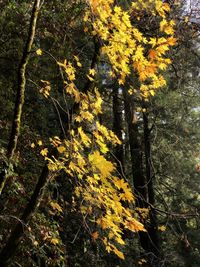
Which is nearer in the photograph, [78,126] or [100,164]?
[100,164]

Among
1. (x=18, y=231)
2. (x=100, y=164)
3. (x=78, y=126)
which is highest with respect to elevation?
(x=78, y=126)

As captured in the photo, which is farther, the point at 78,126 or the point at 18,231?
the point at 78,126

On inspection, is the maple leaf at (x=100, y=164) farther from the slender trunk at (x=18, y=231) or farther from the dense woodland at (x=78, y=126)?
the slender trunk at (x=18, y=231)

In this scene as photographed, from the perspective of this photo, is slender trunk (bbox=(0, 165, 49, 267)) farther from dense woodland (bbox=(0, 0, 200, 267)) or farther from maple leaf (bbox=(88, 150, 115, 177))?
maple leaf (bbox=(88, 150, 115, 177))

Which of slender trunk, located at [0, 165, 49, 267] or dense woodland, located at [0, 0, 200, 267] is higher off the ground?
dense woodland, located at [0, 0, 200, 267]

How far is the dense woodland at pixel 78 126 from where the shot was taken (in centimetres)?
421

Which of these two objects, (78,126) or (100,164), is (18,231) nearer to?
(100,164)

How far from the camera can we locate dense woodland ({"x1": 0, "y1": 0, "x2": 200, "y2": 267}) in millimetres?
4211

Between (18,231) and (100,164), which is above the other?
(100,164)

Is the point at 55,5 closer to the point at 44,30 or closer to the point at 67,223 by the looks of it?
the point at 44,30

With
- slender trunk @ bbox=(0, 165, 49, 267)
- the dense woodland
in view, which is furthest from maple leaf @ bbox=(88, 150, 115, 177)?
slender trunk @ bbox=(0, 165, 49, 267)

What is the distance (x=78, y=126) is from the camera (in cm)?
484

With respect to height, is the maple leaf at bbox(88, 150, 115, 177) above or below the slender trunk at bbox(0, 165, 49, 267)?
above

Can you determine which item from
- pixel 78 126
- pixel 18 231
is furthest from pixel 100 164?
pixel 18 231
